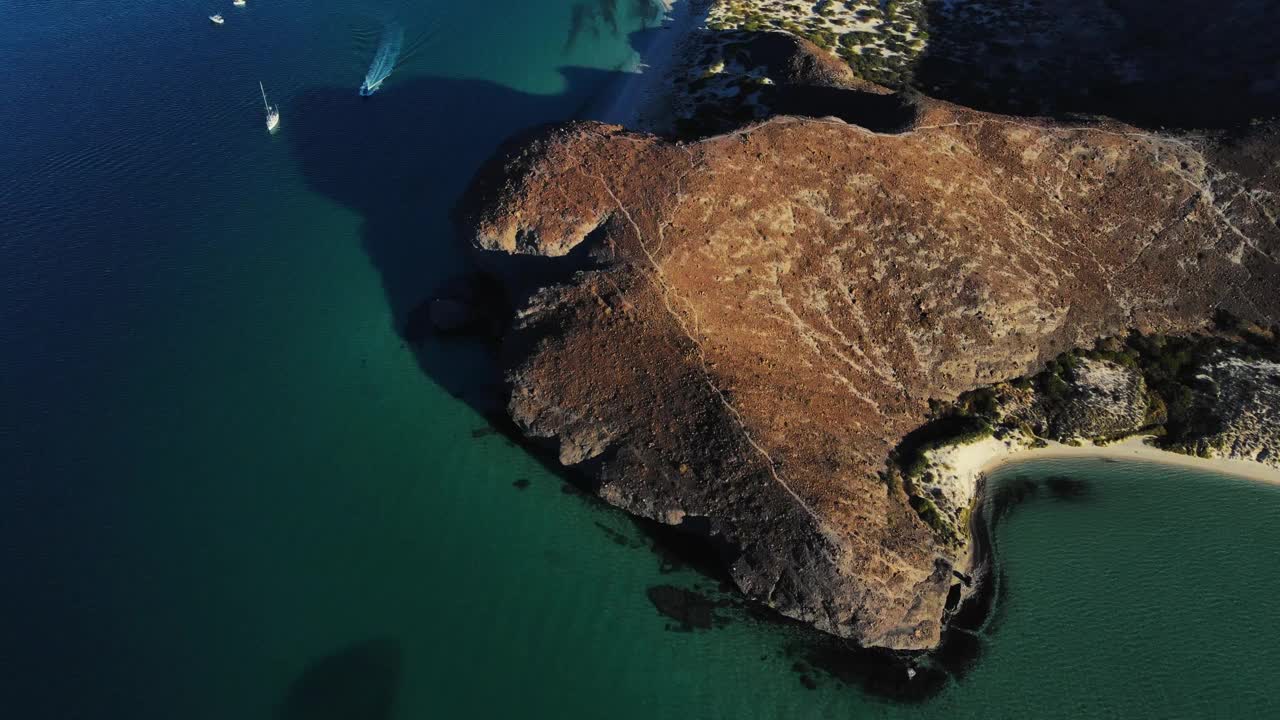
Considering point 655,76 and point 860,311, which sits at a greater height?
point 655,76

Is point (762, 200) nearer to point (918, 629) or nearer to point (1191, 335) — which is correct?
point (918, 629)

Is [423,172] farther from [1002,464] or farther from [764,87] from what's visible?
[1002,464]

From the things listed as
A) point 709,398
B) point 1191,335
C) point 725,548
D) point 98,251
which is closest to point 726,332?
point 709,398

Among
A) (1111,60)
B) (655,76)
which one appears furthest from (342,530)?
(1111,60)

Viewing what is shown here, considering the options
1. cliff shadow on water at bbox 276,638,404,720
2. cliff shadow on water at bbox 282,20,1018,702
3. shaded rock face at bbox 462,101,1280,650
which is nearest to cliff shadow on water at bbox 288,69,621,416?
cliff shadow on water at bbox 282,20,1018,702

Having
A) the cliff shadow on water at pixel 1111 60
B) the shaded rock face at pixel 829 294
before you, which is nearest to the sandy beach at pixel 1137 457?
the shaded rock face at pixel 829 294

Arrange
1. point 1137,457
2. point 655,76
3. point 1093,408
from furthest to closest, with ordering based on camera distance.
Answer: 1. point 655,76
2. point 1093,408
3. point 1137,457
